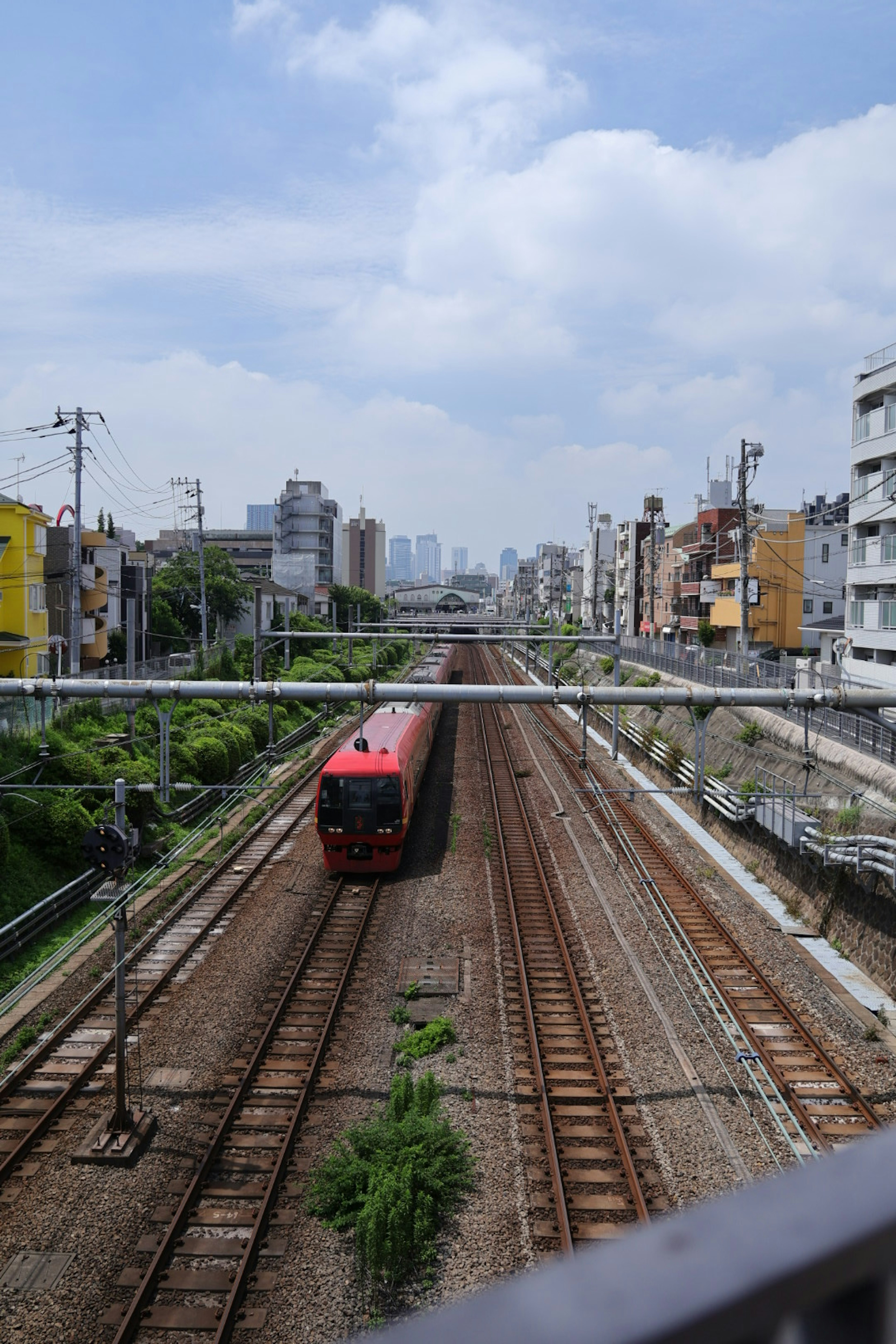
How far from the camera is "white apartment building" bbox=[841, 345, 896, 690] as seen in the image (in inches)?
936

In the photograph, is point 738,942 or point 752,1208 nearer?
point 752,1208

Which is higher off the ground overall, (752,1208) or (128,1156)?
(752,1208)

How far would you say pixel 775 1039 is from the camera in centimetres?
1126

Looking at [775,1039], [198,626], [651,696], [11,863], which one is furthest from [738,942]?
[198,626]

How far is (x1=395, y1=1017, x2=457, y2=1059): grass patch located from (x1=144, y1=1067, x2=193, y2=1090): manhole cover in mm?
2362

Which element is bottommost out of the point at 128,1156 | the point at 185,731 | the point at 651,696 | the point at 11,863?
the point at 128,1156

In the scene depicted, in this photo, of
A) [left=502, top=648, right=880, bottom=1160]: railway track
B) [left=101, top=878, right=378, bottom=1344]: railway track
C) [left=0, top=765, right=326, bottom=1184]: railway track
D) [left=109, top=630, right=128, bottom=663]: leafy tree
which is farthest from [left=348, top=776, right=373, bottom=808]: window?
[left=109, top=630, right=128, bottom=663]: leafy tree

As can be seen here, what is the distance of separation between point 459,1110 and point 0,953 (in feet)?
24.2

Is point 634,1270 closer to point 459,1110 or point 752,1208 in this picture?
point 752,1208

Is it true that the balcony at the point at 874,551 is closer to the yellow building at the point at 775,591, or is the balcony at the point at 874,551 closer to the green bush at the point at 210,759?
the yellow building at the point at 775,591

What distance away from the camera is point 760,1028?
1158cm

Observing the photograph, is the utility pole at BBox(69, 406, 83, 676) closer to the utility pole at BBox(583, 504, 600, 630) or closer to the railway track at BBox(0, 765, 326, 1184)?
the railway track at BBox(0, 765, 326, 1184)

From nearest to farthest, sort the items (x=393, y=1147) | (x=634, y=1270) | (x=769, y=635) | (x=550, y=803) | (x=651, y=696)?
(x=634, y=1270), (x=393, y=1147), (x=651, y=696), (x=550, y=803), (x=769, y=635)

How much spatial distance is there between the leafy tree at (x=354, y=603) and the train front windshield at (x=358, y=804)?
54259mm
